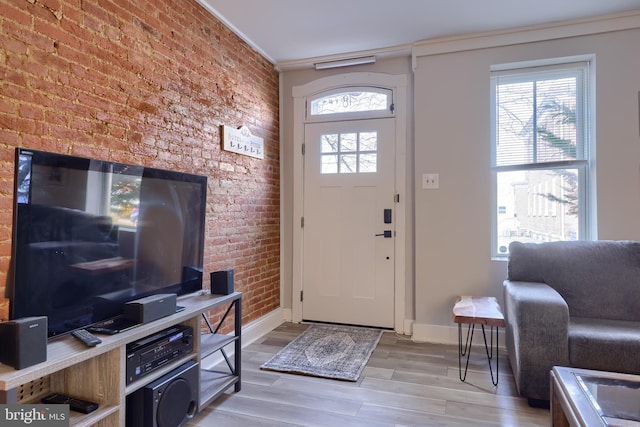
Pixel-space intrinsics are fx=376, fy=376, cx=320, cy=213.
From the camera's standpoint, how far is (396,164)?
3.53 m

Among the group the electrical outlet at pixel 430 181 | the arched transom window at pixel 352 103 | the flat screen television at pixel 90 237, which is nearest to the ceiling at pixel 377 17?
the arched transom window at pixel 352 103

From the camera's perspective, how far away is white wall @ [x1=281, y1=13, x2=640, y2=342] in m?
2.88

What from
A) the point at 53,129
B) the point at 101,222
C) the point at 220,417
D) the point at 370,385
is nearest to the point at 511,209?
the point at 370,385

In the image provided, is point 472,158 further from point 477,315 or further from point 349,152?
point 477,315

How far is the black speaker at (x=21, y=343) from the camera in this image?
1249 millimetres

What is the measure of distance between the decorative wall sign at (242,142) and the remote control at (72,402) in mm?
1867

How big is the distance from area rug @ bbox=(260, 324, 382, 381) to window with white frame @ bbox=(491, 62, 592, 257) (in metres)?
1.41

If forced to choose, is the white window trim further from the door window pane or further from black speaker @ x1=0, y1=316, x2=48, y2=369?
black speaker @ x1=0, y1=316, x2=48, y2=369

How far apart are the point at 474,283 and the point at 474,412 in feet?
4.30

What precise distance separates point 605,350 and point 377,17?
2.66m

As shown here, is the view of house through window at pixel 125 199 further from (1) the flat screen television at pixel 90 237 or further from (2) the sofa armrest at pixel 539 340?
(2) the sofa armrest at pixel 539 340

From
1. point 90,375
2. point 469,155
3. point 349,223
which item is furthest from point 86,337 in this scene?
point 469,155

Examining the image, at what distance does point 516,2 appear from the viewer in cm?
268

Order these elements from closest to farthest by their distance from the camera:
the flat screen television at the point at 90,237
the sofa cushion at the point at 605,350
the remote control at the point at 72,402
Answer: the flat screen television at the point at 90,237
the remote control at the point at 72,402
the sofa cushion at the point at 605,350
